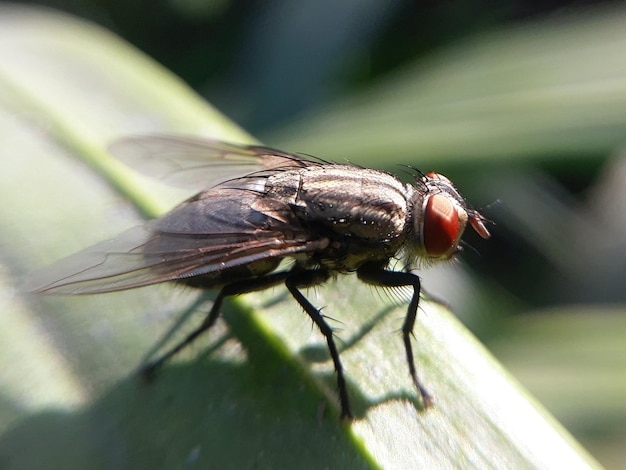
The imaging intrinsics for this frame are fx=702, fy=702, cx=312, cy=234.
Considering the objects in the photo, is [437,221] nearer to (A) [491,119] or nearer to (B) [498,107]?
(A) [491,119]

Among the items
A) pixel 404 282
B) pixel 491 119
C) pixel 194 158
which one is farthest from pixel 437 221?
→ pixel 491 119

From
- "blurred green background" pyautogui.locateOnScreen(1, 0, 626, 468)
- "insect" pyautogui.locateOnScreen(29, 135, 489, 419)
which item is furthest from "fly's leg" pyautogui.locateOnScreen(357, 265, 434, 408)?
"blurred green background" pyautogui.locateOnScreen(1, 0, 626, 468)

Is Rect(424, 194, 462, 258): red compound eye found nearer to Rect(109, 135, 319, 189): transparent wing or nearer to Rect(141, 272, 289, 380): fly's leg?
Rect(141, 272, 289, 380): fly's leg

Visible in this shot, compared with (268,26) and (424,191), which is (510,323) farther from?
(268,26)

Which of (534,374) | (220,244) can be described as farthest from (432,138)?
(220,244)

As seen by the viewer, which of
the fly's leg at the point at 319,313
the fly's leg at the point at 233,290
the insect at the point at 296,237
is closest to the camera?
the fly's leg at the point at 319,313

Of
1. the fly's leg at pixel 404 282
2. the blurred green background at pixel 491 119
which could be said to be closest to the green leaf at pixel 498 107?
the blurred green background at pixel 491 119

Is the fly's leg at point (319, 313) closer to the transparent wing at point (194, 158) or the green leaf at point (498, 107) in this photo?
the transparent wing at point (194, 158)
